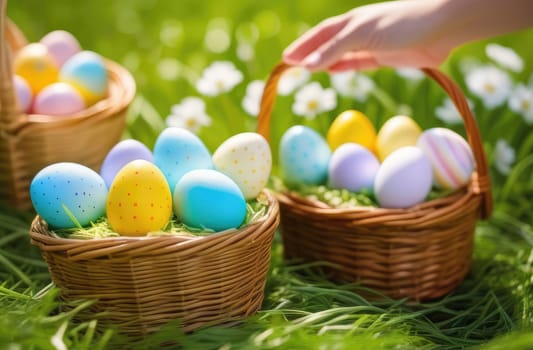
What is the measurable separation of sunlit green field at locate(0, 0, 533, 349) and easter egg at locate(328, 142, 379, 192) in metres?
0.20

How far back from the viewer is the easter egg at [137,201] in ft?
3.97

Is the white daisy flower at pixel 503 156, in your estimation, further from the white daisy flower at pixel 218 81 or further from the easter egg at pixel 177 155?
the easter egg at pixel 177 155

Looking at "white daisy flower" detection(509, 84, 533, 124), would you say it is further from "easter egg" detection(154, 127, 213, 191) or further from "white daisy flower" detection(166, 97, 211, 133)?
"easter egg" detection(154, 127, 213, 191)

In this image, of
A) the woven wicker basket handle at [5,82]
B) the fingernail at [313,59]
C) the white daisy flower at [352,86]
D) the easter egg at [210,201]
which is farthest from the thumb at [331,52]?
the woven wicker basket handle at [5,82]

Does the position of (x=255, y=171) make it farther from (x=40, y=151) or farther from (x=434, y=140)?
(x=40, y=151)

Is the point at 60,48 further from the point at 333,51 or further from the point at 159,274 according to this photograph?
the point at 159,274

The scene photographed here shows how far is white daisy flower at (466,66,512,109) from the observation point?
1.96 meters

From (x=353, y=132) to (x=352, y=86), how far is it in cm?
43

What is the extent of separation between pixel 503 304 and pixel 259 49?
112 centimetres

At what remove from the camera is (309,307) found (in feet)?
4.54

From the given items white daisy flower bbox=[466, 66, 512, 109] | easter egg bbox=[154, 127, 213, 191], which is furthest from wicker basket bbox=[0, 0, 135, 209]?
white daisy flower bbox=[466, 66, 512, 109]

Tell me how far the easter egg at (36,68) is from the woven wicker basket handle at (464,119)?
0.54 metres

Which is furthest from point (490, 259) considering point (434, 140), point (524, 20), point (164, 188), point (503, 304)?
point (164, 188)

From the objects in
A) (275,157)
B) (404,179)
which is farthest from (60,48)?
(404,179)
